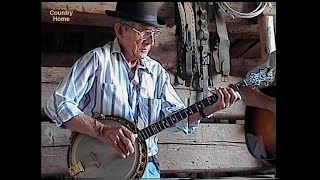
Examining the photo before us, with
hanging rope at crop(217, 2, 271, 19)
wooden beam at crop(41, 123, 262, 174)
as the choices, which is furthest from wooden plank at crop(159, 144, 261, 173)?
hanging rope at crop(217, 2, 271, 19)

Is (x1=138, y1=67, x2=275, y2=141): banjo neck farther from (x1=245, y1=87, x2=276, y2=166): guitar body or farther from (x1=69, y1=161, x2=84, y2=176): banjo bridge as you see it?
(x1=69, y1=161, x2=84, y2=176): banjo bridge

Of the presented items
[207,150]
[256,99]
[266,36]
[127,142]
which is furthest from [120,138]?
[266,36]

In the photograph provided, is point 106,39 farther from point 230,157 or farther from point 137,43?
point 230,157

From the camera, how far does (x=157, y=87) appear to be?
1.48 metres

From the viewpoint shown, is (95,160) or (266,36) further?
(266,36)

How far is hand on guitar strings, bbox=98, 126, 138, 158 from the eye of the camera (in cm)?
143

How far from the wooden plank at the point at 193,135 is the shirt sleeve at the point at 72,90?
0.03 m

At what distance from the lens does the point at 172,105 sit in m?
1.47

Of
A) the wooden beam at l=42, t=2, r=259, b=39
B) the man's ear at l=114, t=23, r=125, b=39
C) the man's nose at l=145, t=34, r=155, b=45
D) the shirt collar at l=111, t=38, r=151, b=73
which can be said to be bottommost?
the shirt collar at l=111, t=38, r=151, b=73

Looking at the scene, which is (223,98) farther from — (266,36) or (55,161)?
(55,161)

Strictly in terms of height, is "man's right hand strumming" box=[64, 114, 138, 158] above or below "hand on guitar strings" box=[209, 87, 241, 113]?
below

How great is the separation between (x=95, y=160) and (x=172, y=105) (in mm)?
233

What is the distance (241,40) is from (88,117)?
0.44 m
